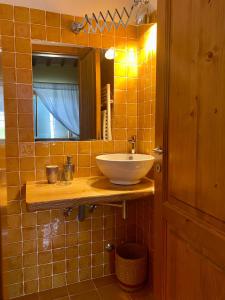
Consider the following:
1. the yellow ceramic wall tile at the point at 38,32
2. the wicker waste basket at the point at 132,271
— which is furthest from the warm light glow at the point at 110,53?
the wicker waste basket at the point at 132,271

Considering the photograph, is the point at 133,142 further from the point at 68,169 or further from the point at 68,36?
the point at 68,36

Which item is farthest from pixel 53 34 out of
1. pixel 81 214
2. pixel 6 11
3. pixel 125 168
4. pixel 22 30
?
pixel 81 214

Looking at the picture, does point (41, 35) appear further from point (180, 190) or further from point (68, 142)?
point (180, 190)

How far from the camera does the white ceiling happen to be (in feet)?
5.60

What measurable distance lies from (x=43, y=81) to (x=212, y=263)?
156 cm

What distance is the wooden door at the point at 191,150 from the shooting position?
2.97 feet

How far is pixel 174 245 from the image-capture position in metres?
1.21

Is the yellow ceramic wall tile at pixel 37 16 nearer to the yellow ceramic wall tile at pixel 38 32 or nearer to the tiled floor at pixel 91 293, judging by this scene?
the yellow ceramic wall tile at pixel 38 32

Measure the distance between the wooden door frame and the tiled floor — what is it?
53 cm

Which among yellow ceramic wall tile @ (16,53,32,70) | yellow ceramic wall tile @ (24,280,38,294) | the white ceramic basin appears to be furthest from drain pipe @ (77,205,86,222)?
yellow ceramic wall tile @ (16,53,32,70)

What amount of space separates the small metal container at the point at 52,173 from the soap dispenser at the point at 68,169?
0.07 m

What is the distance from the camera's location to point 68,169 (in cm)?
180

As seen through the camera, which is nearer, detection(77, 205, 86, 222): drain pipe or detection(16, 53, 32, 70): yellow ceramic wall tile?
detection(16, 53, 32, 70): yellow ceramic wall tile

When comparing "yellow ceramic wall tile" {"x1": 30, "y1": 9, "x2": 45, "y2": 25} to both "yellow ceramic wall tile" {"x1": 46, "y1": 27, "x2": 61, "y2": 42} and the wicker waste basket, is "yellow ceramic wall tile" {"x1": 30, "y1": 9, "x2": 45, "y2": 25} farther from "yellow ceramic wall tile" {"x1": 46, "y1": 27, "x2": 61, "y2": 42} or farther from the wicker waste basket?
the wicker waste basket
